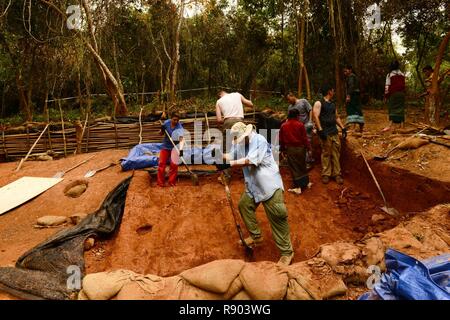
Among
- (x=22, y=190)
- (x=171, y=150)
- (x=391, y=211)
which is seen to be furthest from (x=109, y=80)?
(x=391, y=211)

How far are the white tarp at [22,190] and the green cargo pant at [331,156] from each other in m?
4.71

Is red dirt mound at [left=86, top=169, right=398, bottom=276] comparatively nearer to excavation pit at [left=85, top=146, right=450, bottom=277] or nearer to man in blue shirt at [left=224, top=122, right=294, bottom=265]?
excavation pit at [left=85, top=146, right=450, bottom=277]

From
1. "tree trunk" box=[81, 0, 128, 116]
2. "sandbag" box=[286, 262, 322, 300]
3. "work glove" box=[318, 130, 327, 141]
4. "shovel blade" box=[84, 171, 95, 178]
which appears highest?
"tree trunk" box=[81, 0, 128, 116]

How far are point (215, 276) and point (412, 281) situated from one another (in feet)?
4.41

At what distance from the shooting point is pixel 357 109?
6410 mm

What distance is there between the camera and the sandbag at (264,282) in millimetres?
2578

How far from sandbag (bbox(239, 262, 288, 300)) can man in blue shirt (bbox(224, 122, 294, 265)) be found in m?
0.86

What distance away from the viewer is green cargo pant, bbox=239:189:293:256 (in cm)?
366

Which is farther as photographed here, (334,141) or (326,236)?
(334,141)

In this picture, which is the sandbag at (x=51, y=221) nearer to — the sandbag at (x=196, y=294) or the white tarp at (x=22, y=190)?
the white tarp at (x=22, y=190)

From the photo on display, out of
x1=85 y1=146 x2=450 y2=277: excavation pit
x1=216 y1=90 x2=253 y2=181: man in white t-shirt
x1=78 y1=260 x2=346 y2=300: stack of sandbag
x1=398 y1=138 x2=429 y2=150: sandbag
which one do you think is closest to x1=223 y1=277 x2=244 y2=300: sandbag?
x1=78 y1=260 x2=346 y2=300: stack of sandbag
